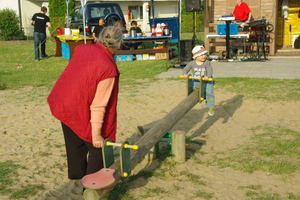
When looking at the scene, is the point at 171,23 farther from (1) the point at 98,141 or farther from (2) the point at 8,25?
(1) the point at 98,141

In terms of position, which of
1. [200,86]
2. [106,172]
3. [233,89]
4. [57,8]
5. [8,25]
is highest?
[57,8]

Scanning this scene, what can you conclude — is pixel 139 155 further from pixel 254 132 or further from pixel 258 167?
pixel 254 132

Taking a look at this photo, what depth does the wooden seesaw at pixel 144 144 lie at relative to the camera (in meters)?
3.00

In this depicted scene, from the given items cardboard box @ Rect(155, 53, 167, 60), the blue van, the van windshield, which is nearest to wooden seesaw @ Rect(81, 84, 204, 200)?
cardboard box @ Rect(155, 53, 167, 60)

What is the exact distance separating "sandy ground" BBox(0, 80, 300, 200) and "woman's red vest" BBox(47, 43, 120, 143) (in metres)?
0.90

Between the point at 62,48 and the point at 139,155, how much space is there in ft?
43.0

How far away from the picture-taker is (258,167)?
4453 millimetres

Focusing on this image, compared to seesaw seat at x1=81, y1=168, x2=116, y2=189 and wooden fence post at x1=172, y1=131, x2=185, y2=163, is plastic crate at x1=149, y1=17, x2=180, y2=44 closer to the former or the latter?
wooden fence post at x1=172, y1=131, x2=185, y2=163

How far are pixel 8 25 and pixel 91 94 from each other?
23.8 metres

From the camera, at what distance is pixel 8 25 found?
24938 mm

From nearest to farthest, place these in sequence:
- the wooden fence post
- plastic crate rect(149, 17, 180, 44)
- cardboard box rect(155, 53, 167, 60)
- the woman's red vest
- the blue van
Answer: the woman's red vest
the wooden fence post
cardboard box rect(155, 53, 167, 60)
the blue van
plastic crate rect(149, 17, 180, 44)

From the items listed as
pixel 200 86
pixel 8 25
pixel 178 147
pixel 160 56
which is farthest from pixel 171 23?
pixel 178 147

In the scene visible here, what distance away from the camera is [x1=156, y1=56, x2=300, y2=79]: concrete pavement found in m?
10.2

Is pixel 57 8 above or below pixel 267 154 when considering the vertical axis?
above
